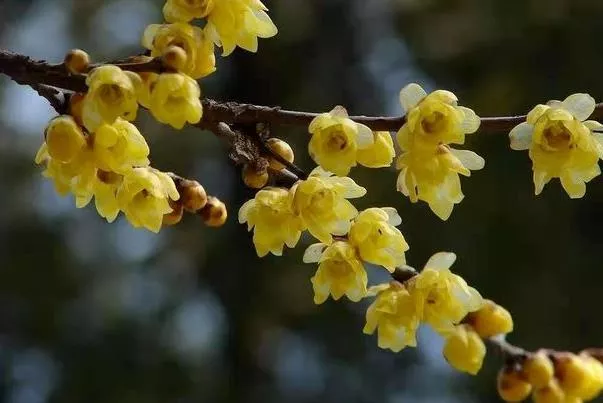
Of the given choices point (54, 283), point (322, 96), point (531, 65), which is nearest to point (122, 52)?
point (322, 96)

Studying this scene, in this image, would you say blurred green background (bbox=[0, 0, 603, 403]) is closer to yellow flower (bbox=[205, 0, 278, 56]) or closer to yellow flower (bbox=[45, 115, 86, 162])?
yellow flower (bbox=[205, 0, 278, 56])

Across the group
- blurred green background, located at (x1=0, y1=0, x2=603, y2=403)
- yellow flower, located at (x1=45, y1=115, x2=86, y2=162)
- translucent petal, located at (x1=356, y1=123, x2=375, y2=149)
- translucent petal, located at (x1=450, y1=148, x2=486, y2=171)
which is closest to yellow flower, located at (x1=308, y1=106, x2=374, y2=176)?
translucent petal, located at (x1=356, y1=123, x2=375, y2=149)

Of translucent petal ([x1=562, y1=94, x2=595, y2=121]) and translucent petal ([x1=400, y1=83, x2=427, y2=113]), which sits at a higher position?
translucent petal ([x1=400, y1=83, x2=427, y2=113])

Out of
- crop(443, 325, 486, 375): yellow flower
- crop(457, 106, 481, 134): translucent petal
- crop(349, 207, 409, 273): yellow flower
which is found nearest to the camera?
crop(457, 106, 481, 134): translucent petal

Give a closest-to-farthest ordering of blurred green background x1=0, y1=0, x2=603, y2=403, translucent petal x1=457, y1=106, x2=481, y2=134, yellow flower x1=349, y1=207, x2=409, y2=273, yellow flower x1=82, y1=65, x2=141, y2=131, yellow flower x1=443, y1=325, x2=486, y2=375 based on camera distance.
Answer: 1. yellow flower x1=82, y1=65, x2=141, y2=131
2. translucent petal x1=457, y1=106, x2=481, y2=134
3. yellow flower x1=349, y1=207, x2=409, y2=273
4. yellow flower x1=443, y1=325, x2=486, y2=375
5. blurred green background x1=0, y1=0, x2=603, y2=403

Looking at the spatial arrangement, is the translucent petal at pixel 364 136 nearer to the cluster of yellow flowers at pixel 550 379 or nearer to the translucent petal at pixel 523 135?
the translucent petal at pixel 523 135

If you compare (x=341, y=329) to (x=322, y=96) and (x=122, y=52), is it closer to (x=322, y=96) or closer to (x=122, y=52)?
(x=322, y=96)

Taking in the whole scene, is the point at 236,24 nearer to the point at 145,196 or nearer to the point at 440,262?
the point at 145,196
